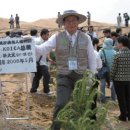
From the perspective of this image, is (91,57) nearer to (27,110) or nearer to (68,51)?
(68,51)

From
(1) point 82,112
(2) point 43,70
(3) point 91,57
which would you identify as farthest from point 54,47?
(2) point 43,70

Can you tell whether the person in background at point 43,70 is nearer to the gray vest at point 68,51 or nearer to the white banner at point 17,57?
the white banner at point 17,57

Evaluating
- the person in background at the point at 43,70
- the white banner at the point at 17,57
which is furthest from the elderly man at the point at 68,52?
the person in background at the point at 43,70

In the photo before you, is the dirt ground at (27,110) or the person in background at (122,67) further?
the person in background at (122,67)

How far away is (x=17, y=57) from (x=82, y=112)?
1.34m

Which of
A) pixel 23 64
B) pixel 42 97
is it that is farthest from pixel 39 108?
pixel 23 64

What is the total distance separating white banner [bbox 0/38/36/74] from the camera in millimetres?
6277

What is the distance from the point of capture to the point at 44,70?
34.3ft

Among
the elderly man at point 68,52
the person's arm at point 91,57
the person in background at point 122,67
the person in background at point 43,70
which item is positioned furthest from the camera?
the person in background at point 43,70

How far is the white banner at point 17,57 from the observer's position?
6.28 metres

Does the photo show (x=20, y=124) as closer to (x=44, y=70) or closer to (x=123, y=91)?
(x=123, y=91)

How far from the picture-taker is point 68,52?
6156mm

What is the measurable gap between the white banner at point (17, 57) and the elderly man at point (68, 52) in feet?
0.55

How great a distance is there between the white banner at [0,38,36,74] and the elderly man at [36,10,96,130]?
0.17 metres
